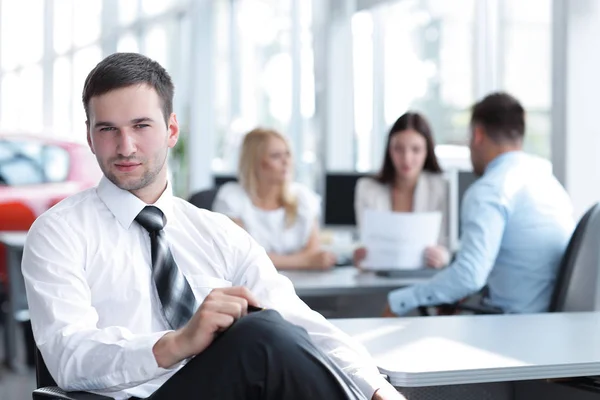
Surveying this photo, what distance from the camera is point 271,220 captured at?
439 cm

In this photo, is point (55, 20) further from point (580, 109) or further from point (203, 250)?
point (203, 250)

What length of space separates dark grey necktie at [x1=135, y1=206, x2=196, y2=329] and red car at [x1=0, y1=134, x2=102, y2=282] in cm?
502

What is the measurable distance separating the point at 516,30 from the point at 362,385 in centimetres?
420

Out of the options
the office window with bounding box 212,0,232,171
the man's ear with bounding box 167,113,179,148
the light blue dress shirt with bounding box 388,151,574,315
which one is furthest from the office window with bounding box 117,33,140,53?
the man's ear with bounding box 167,113,179,148

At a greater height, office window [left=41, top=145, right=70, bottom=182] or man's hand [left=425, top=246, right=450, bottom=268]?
office window [left=41, top=145, right=70, bottom=182]

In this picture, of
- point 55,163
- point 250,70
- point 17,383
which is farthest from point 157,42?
point 17,383

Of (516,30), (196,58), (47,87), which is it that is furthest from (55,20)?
(516,30)

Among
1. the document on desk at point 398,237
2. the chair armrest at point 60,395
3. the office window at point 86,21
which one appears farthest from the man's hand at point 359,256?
the office window at point 86,21

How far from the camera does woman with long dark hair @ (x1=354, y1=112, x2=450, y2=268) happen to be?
14.4 feet

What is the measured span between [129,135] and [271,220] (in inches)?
97.3

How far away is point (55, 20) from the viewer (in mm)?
14094

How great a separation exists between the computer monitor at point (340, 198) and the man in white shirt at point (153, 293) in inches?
123

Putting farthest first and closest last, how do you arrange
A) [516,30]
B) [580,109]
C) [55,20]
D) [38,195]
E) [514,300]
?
[55,20], [38,195], [516,30], [580,109], [514,300]

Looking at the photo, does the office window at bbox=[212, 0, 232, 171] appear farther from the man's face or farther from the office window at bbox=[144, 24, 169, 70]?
the man's face
